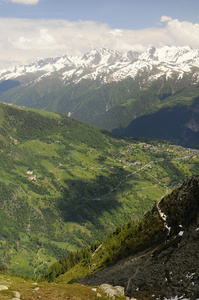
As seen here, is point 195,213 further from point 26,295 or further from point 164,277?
point 26,295

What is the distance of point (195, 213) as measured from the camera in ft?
308

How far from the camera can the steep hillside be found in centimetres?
7019

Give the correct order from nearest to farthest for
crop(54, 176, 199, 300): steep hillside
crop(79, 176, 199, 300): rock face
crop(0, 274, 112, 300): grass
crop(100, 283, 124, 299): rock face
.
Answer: crop(0, 274, 112, 300): grass < crop(79, 176, 199, 300): rock face < crop(54, 176, 199, 300): steep hillside < crop(100, 283, 124, 299): rock face

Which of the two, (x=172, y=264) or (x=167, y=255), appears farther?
(x=167, y=255)

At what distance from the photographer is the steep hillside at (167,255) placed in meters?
70.2

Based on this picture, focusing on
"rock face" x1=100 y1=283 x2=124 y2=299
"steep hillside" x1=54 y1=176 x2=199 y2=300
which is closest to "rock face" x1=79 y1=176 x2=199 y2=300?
"steep hillside" x1=54 y1=176 x2=199 y2=300

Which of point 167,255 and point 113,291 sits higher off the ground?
point 167,255

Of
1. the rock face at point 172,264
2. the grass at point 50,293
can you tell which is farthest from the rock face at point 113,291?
the rock face at point 172,264

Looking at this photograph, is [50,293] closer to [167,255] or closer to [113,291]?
[113,291]

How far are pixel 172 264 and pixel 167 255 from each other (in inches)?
271

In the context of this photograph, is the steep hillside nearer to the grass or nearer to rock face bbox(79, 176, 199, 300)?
rock face bbox(79, 176, 199, 300)

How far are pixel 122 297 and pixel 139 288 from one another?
721cm

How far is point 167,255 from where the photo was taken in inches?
3356

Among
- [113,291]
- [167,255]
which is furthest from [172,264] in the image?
[113,291]
